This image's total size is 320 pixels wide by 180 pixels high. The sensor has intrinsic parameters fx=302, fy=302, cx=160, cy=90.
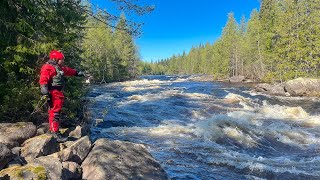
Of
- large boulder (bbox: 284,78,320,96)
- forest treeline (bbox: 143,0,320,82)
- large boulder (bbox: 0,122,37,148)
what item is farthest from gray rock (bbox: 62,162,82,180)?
forest treeline (bbox: 143,0,320,82)

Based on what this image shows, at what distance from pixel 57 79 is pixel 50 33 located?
243 centimetres

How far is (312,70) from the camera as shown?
37.4 meters

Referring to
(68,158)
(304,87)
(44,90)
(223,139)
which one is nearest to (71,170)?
(68,158)

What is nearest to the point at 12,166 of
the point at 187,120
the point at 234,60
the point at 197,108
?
the point at 187,120

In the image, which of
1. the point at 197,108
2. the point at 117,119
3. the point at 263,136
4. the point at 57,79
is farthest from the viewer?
the point at 197,108

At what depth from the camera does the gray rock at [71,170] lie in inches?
231

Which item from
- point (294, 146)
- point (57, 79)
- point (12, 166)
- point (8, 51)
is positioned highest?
point (8, 51)

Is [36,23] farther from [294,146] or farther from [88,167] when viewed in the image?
[294,146]

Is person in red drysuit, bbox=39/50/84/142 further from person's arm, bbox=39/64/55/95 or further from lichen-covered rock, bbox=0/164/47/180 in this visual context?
lichen-covered rock, bbox=0/164/47/180

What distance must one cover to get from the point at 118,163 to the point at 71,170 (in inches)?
41.4

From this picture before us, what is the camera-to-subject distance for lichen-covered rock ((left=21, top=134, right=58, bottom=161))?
620 cm

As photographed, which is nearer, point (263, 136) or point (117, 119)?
point (263, 136)

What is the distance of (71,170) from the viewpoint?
6121 mm

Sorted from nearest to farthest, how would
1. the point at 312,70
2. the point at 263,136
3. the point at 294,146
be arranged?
the point at 294,146, the point at 263,136, the point at 312,70
